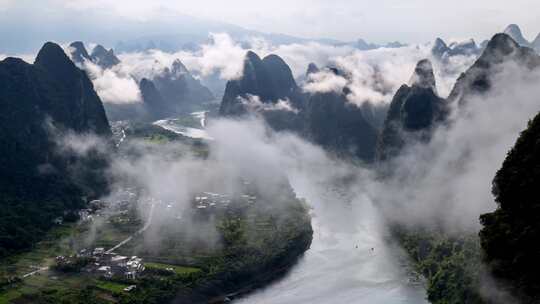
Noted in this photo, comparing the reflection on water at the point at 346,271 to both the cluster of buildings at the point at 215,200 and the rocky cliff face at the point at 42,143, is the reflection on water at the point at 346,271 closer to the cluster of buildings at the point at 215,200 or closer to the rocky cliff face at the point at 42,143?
the cluster of buildings at the point at 215,200

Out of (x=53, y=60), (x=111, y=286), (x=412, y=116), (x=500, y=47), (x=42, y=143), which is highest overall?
(x=500, y=47)

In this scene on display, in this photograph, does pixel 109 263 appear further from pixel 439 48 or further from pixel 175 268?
pixel 439 48

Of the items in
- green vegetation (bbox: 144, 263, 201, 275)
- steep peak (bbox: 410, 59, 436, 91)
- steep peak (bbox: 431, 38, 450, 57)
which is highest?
steep peak (bbox: 431, 38, 450, 57)

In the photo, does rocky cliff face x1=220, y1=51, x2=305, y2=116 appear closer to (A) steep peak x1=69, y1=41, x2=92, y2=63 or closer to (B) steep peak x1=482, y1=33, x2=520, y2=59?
(A) steep peak x1=69, y1=41, x2=92, y2=63

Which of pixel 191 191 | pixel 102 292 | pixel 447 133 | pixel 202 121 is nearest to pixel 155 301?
pixel 102 292

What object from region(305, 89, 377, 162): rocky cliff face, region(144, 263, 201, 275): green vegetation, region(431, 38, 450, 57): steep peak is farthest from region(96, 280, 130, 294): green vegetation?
region(431, 38, 450, 57): steep peak

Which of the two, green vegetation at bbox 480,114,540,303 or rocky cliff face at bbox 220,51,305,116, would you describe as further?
rocky cliff face at bbox 220,51,305,116

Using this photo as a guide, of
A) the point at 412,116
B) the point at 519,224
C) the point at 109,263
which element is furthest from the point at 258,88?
the point at 519,224
